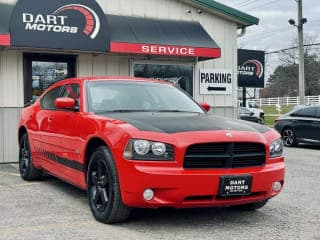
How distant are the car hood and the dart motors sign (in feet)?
16.5

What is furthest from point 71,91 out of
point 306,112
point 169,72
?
point 306,112

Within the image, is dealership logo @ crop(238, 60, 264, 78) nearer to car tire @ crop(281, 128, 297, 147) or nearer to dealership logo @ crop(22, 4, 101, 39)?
car tire @ crop(281, 128, 297, 147)

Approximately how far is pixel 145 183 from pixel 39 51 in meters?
7.16

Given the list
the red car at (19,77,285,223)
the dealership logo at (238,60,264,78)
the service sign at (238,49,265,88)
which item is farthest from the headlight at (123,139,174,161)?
the dealership logo at (238,60,264,78)

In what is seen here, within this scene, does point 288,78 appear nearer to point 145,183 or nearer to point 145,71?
point 145,71

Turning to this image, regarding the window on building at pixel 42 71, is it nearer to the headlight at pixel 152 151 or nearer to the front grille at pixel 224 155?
the headlight at pixel 152 151

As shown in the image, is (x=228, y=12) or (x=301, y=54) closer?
(x=228, y=12)

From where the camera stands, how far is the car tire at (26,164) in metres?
8.36

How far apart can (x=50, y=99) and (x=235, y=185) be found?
3634 millimetres

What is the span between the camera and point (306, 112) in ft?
52.2

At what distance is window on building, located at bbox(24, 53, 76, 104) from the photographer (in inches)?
455

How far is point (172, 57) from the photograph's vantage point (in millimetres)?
13133

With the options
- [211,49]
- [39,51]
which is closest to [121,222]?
[39,51]

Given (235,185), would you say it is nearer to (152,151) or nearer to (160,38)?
(152,151)
